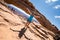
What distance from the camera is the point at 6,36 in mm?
10805

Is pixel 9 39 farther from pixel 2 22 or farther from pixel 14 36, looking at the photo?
pixel 2 22

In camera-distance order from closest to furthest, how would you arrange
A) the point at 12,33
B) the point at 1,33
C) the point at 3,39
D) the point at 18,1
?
the point at 3,39
the point at 1,33
the point at 12,33
the point at 18,1

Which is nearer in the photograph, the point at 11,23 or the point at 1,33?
the point at 1,33

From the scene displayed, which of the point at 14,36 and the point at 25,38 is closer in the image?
the point at 14,36

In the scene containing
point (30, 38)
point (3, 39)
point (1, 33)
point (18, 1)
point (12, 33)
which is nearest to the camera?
point (3, 39)

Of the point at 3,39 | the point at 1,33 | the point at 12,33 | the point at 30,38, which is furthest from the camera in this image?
the point at 30,38

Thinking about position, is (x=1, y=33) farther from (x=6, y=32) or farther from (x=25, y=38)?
(x=25, y=38)

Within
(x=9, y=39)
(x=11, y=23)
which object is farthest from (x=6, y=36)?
(x=11, y=23)

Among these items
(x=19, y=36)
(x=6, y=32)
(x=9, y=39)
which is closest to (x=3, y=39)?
(x=9, y=39)

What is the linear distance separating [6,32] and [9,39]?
945 millimetres

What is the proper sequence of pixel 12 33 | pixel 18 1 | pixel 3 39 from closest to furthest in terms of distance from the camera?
pixel 3 39
pixel 12 33
pixel 18 1

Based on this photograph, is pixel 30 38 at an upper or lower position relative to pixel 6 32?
upper

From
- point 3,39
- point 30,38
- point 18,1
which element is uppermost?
point 18,1

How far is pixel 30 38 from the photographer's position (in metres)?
13.2
